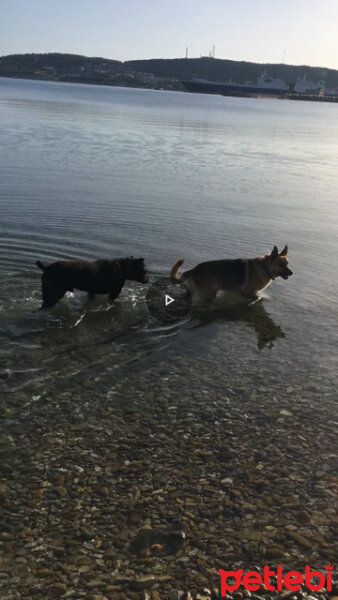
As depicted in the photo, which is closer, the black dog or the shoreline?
the shoreline

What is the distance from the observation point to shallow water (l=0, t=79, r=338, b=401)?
768cm

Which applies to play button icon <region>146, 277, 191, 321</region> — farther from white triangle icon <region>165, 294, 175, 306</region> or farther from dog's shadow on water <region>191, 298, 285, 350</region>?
dog's shadow on water <region>191, 298, 285, 350</region>

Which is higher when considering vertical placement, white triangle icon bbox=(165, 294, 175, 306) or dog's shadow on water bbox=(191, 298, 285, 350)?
white triangle icon bbox=(165, 294, 175, 306)

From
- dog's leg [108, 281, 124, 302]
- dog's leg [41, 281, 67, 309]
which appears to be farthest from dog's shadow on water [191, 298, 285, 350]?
dog's leg [41, 281, 67, 309]

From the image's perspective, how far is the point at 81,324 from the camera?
8625 mm

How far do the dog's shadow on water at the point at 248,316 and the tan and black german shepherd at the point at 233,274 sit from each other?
0.98ft

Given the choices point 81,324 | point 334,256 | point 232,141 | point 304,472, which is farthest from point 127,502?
point 232,141

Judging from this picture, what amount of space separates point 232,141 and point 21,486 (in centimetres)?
3539

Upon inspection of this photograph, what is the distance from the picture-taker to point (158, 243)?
44.0 ft

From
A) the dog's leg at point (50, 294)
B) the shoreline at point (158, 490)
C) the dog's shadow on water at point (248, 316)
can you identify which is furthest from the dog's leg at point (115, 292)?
the shoreline at point (158, 490)

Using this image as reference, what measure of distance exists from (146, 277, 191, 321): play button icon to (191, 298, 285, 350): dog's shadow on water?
0.28 m

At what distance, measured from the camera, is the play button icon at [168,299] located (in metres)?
9.34

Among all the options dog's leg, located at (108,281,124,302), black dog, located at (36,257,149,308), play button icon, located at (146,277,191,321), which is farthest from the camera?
play button icon, located at (146,277,191,321)

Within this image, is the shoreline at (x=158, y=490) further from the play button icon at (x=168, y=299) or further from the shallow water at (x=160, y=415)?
the play button icon at (x=168, y=299)
